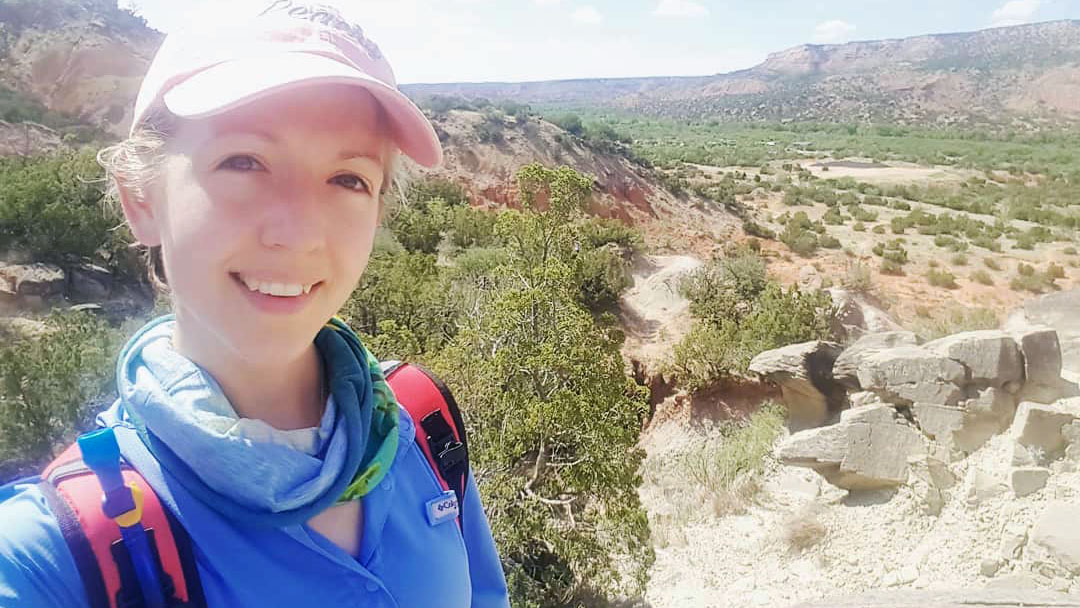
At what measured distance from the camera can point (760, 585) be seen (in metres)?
5.20

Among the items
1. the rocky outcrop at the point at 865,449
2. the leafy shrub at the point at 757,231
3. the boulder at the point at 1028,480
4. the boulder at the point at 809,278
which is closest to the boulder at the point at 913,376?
the rocky outcrop at the point at 865,449

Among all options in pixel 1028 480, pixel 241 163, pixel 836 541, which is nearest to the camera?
pixel 241 163

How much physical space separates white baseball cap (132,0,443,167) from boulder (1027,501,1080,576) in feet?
15.7

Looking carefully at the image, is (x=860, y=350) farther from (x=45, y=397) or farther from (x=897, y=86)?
(x=897, y=86)

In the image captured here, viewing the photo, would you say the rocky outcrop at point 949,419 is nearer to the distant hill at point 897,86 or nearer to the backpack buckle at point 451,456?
the backpack buckle at point 451,456

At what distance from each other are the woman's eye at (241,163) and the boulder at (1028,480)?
17.9 ft

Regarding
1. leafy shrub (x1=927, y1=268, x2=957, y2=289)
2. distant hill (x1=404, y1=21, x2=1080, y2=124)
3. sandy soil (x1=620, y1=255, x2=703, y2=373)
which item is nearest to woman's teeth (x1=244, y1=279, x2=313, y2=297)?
sandy soil (x1=620, y1=255, x2=703, y2=373)

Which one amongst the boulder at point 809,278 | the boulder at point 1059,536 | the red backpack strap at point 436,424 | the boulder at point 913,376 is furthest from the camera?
the boulder at point 809,278

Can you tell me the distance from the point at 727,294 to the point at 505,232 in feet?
24.9

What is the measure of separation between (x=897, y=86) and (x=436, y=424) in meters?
99.6

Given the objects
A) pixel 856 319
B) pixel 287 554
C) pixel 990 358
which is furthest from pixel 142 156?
pixel 856 319

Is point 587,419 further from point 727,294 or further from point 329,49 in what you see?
point 727,294

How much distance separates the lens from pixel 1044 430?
4.76 m

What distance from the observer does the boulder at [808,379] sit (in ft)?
23.5
